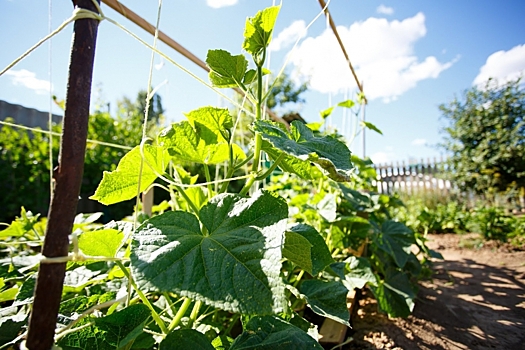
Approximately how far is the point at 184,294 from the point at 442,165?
11.8 metres

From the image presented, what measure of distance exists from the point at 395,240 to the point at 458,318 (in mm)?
529

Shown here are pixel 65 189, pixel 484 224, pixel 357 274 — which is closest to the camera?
pixel 65 189

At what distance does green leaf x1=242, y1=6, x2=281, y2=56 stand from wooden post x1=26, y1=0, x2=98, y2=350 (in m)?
0.36

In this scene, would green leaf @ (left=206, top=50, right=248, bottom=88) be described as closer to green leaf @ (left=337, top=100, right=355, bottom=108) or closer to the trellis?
the trellis

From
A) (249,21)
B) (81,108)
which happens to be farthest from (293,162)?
(81,108)

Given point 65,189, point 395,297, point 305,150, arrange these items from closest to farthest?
point 65,189 → point 305,150 → point 395,297

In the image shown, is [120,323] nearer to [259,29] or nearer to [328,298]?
[328,298]

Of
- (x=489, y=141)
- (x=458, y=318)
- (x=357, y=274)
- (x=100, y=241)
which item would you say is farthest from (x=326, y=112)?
(x=489, y=141)

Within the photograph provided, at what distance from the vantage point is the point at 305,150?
0.61m

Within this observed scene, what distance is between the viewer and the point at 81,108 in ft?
1.61

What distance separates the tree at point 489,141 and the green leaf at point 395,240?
8.04 meters

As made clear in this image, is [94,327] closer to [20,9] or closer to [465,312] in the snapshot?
[20,9]

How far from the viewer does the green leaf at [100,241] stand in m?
0.70

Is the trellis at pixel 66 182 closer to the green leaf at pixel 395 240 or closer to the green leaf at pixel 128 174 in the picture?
the green leaf at pixel 128 174
